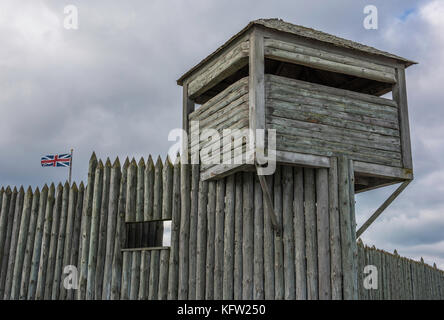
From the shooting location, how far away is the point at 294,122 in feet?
32.4

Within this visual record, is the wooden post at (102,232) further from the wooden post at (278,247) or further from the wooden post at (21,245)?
the wooden post at (278,247)

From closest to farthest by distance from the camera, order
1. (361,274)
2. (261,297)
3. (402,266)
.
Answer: (261,297)
(361,274)
(402,266)

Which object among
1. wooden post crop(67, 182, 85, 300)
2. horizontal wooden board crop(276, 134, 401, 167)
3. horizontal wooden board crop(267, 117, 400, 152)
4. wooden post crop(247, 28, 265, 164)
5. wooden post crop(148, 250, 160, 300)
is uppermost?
wooden post crop(247, 28, 265, 164)

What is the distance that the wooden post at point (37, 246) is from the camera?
42.9 ft

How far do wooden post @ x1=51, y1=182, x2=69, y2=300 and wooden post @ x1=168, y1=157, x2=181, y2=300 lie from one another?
3.15 m

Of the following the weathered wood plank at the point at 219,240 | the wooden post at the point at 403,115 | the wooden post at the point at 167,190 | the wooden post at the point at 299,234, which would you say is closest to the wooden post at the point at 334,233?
the wooden post at the point at 299,234

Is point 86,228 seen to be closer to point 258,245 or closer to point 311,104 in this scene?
point 258,245

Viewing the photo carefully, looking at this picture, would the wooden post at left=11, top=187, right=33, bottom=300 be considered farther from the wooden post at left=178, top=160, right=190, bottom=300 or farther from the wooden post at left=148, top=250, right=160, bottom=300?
the wooden post at left=178, top=160, right=190, bottom=300

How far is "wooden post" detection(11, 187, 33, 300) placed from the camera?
13.4 metres

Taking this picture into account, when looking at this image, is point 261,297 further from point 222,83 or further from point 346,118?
point 222,83

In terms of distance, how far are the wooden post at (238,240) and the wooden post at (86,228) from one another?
323cm

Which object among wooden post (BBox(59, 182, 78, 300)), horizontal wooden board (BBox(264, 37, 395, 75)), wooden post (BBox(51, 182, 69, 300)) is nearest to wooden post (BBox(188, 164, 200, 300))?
horizontal wooden board (BBox(264, 37, 395, 75))
